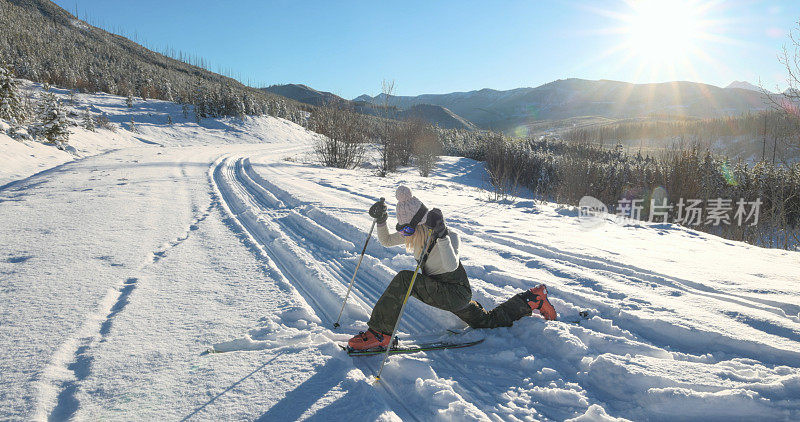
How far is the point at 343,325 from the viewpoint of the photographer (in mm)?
3195

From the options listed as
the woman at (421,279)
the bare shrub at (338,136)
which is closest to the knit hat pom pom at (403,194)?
the woman at (421,279)

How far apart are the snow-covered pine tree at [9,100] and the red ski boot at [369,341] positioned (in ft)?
55.6

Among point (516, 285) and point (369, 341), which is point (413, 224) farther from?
point (516, 285)

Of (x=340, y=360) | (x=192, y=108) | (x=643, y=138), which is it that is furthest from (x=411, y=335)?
(x=643, y=138)

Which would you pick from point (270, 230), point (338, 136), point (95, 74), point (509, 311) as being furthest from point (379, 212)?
point (95, 74)

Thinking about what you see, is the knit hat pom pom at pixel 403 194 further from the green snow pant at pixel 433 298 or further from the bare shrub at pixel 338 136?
the bare shrub at pixel 338 136

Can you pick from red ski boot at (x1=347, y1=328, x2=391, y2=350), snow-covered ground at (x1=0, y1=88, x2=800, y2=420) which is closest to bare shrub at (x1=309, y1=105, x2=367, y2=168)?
snow-covered ground at (x1=0, y1=88, x2=800, y2=420)

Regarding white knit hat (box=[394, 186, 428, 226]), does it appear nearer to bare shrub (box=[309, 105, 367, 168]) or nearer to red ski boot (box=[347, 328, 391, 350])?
red ski boot (box=[347, 328, 391, 350])

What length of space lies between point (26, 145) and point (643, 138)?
335 ft

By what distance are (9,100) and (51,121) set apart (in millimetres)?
1754

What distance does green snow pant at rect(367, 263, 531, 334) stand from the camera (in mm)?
2840

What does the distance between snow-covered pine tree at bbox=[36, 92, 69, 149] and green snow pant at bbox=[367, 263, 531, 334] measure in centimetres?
1714

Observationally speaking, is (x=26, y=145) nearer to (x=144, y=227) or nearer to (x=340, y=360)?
(x=144, y=227)

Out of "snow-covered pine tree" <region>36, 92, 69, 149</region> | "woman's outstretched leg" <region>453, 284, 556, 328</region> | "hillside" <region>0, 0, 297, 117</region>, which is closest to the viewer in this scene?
"woman's outstretched leg" <region>453, 284, 556, 328</region>
